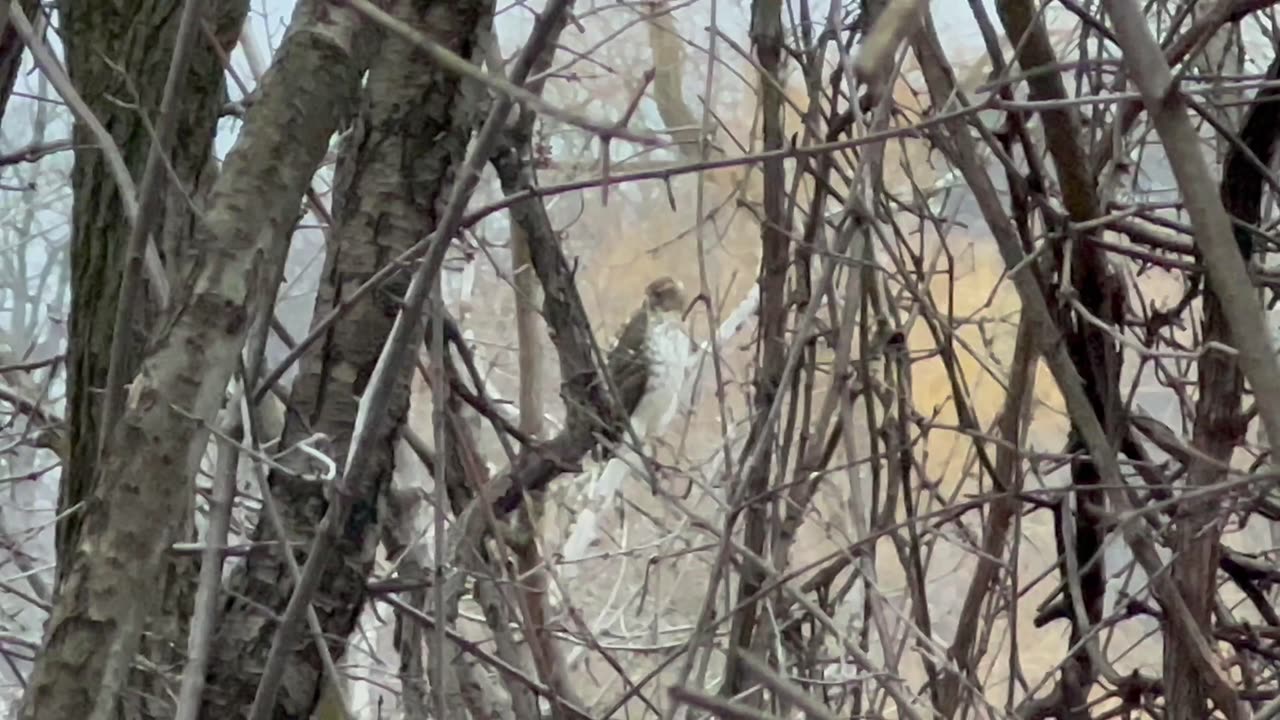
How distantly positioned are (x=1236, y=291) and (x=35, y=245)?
3.93 metres

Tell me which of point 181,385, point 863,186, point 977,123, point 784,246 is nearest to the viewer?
point 181,385

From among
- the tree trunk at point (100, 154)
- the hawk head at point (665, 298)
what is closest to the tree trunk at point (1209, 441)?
the tree trunk at point (100, 154)

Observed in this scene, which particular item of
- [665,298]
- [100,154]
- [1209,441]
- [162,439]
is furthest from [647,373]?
[162,439]

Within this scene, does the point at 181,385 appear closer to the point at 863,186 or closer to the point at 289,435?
the point at 289,435

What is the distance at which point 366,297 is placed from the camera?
927 millimetres

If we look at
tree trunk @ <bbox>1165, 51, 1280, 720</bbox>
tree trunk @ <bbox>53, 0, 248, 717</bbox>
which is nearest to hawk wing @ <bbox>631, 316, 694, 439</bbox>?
tree trunk @ <bbox>53, 0, 248, 717</bbox>

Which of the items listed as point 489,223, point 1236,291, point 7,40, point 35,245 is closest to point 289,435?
point 7,40

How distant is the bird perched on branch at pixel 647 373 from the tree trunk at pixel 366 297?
1852mm

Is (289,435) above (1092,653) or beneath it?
above

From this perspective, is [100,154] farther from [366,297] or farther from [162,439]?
[162,439]

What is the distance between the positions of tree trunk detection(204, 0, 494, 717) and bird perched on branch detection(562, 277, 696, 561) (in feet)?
6.08

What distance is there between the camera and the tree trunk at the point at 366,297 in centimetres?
91

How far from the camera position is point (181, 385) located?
71 cm

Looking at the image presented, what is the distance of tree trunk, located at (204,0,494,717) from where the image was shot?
0.91 m
